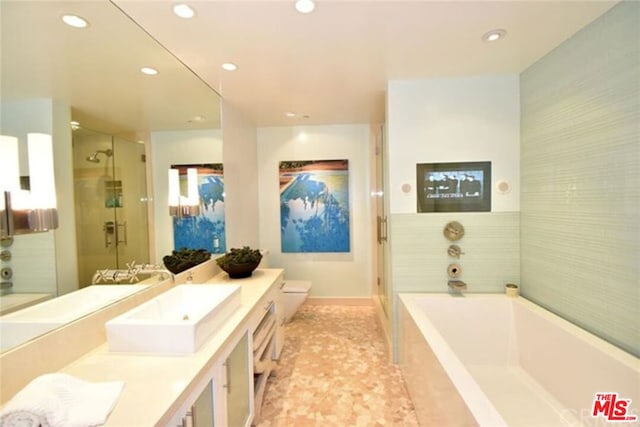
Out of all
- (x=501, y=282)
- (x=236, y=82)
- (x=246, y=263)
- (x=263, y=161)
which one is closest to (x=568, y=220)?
(x=501, y=282)

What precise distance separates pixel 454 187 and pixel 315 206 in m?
1.81

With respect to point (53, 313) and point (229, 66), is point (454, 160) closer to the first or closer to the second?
point (229, 66)

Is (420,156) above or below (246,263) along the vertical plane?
above

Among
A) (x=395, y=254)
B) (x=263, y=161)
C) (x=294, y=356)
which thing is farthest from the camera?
(x=263, y=161)

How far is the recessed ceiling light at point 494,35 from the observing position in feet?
5.58

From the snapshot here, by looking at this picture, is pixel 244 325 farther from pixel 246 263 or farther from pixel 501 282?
pixel 501 282

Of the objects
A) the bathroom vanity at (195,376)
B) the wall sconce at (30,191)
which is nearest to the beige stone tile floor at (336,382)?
the bathroom vanity at (195,376)

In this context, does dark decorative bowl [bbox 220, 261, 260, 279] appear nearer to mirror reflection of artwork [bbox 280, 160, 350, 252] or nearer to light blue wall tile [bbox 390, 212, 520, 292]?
light blue wall tile [bbox 390, 212, 520, 292]

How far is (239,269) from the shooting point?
2326mm

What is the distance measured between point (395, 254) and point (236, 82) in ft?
6.44

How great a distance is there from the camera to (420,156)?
7.91 feet

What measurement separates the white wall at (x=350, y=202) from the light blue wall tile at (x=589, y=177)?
1.86 meters

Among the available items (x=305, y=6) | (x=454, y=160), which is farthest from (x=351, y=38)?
(x=454, y=160)

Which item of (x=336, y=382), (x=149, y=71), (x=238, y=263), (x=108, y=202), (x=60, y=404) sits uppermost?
(x=149, y=71)
